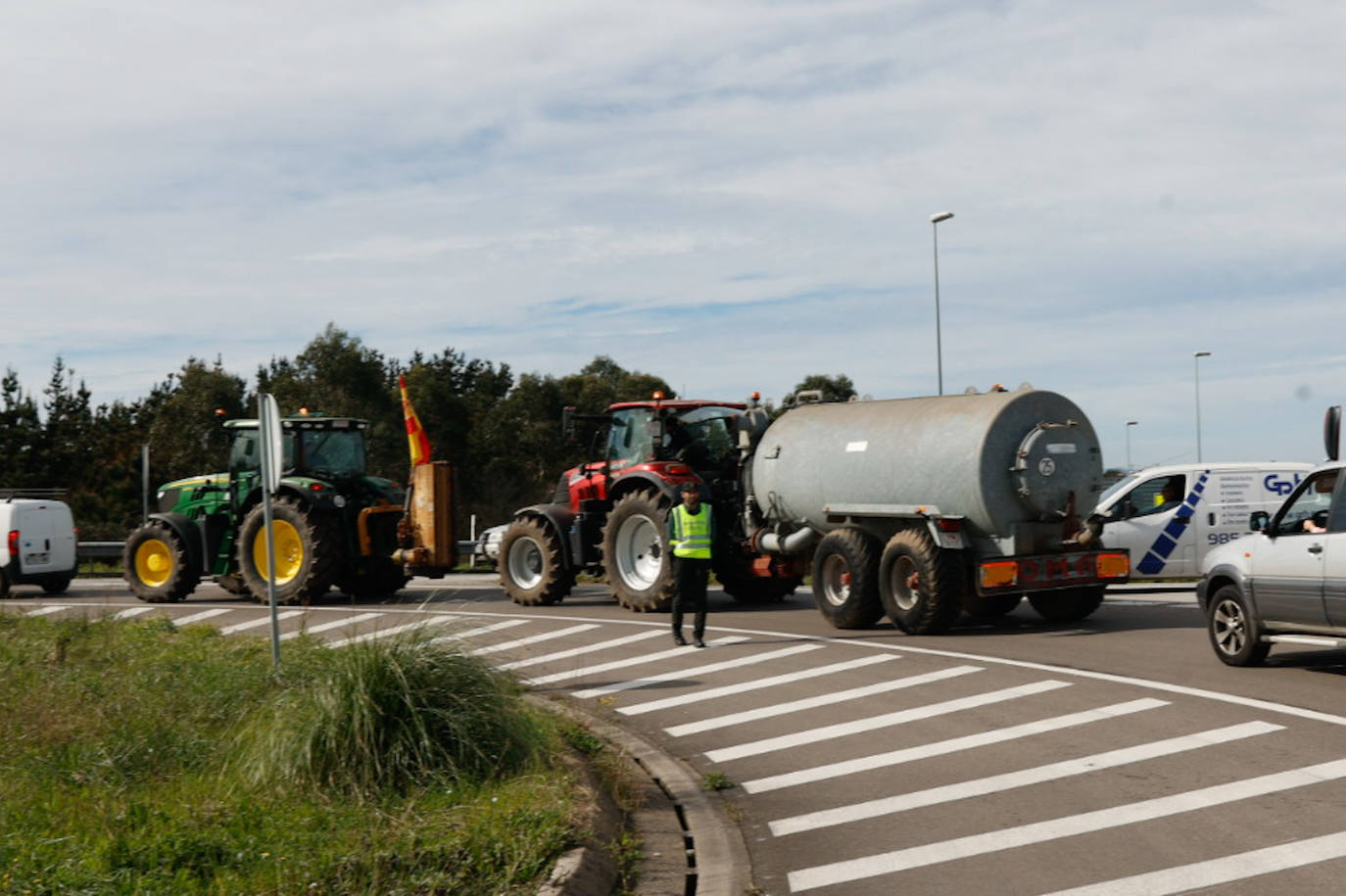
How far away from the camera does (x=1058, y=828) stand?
7453mm

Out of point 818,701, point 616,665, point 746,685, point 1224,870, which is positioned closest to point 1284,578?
point 818,701

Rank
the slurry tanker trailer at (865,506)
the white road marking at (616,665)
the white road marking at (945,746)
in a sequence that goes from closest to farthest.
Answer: the white road marking at (945,746)
the white road marking at (616,665)
the slurry tanker trailer at (865,506)

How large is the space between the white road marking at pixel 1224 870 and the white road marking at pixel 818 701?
4.67 metres

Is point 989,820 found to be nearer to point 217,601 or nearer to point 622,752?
point 622,752

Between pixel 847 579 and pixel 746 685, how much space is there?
12.9ft

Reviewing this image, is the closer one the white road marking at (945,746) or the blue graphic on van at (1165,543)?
the white road marking at (945,746)

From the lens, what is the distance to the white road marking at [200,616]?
61.6 feet

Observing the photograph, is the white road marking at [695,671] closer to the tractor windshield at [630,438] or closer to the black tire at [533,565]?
the tractor windshield at [630,438]

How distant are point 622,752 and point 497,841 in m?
3.19

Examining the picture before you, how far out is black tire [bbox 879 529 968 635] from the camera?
15203mm

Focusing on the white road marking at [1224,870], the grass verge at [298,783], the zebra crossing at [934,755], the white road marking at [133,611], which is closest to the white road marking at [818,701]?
the zebra crossing at [934,755]

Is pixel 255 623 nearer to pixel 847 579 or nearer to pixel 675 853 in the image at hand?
pixel 847 579

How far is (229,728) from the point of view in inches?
351

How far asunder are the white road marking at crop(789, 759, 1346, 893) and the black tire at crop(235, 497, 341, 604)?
14.0m
